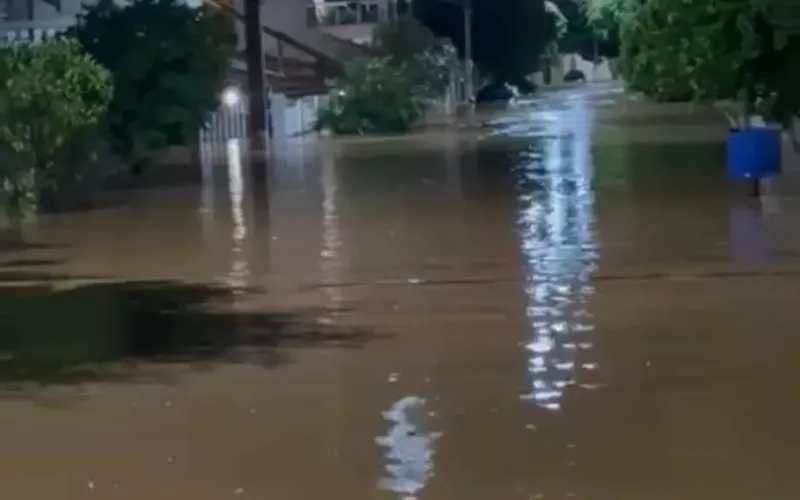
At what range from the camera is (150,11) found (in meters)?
33.9

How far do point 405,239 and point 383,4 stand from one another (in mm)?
54877

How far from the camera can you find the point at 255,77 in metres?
47.1

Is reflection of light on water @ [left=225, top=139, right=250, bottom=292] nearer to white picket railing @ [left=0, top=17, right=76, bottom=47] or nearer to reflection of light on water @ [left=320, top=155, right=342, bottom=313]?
reflection of light on water @ [left=320, top=155, right=342, bottom=313]

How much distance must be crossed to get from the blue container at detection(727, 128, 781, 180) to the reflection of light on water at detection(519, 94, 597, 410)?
6.47ft

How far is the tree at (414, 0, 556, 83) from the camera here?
255 ft

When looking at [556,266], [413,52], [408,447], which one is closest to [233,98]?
[413,52]

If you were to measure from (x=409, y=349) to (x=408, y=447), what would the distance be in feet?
10.3

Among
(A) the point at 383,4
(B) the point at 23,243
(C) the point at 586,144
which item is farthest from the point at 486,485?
(A) the point at 383,4

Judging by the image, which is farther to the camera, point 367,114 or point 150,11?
point 367,114

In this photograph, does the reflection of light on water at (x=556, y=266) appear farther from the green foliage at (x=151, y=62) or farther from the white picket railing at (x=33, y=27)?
the white picket railing at (x=33, y=27)

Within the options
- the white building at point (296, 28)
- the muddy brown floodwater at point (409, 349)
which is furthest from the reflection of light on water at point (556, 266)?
the white building at point (296, 28)

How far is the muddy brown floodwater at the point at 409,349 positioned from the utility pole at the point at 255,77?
23125 mm

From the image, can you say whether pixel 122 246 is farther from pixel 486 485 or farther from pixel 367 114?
pixel 367 114

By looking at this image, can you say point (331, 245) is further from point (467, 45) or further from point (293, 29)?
point (467, 45)
